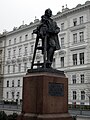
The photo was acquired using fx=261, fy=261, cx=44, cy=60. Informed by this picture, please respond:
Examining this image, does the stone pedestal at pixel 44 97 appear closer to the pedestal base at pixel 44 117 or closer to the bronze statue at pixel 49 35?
the pedestal base at pixel 44 117

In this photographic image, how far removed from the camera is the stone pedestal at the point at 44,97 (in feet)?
33.8

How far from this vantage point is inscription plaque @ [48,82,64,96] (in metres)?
10.6

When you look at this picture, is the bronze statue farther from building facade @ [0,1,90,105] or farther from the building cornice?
the building cornice

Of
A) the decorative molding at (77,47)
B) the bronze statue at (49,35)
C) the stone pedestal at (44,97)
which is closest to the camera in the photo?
the stone pedestal at (44,97)

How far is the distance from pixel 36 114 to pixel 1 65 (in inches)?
2295

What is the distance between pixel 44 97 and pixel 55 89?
70cm

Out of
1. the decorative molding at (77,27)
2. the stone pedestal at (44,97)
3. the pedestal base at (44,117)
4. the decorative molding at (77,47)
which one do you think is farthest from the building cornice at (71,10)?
the pedestal base at (44,117)

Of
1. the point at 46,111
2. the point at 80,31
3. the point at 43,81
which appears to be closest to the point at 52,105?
the point at 46,111

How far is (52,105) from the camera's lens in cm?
1050

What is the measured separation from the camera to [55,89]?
10.8 m

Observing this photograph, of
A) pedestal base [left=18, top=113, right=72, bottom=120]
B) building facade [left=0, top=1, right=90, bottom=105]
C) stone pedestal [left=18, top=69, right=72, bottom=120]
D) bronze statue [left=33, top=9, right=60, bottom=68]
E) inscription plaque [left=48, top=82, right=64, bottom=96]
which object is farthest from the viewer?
building facade [left=0, top=1, right=90, bottom=105]

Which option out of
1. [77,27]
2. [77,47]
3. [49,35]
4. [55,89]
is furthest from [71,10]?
[55,89]

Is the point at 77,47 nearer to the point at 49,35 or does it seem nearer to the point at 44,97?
the point at 49,35

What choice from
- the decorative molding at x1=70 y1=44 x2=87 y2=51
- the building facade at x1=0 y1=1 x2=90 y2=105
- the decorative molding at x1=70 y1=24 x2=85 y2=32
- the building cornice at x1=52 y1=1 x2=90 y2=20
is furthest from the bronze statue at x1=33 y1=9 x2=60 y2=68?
the decorative molding at x1=70 y1=24 x2=85 y2=32
